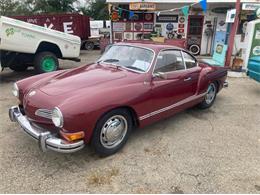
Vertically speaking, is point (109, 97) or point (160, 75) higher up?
point (160, 75)

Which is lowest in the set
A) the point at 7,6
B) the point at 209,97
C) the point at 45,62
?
the point at 209,97

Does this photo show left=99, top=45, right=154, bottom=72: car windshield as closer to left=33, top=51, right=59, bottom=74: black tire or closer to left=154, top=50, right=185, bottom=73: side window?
left=154, top=50, right=185, bottom=73: side window

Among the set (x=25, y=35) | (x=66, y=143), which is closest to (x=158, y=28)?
Answer: (x=25, y=35)

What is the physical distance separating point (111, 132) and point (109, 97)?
53cm

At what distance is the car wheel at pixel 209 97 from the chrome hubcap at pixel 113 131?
244 cm

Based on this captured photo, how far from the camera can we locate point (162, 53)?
3969mm

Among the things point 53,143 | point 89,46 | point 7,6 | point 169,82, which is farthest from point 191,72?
point 7,6

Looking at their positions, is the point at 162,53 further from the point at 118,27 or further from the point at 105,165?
the point at 118,27

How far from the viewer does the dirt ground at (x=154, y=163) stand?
2752 mm

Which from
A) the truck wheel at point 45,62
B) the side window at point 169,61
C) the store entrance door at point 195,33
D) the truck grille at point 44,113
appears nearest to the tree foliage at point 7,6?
the store entrance door at point 195,33

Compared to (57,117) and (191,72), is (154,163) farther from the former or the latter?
(191,72)

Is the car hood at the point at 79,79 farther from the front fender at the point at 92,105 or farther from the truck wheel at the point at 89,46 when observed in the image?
the truck wheel at the point at 89,46

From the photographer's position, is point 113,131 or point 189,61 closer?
point 113,131

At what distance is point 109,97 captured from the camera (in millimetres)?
3035
